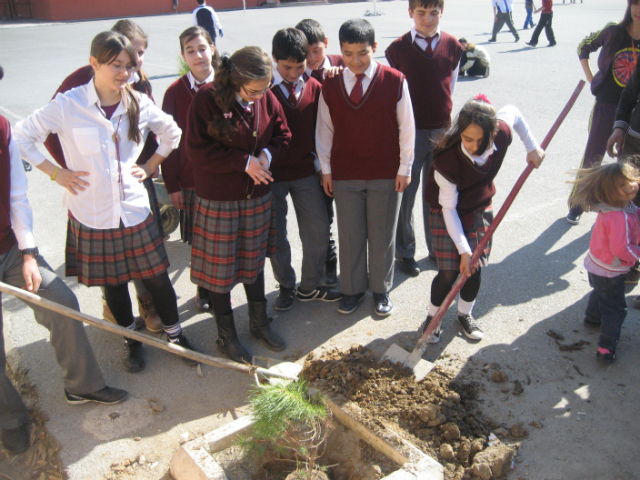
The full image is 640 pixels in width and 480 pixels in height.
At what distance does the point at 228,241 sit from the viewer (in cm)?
314

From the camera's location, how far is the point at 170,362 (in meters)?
3.42

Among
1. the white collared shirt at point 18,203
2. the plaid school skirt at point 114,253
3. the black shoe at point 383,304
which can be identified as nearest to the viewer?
the white collared shirt at point 18,203

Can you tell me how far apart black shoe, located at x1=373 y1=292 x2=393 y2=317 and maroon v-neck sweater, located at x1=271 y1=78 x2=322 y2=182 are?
0.99 meters

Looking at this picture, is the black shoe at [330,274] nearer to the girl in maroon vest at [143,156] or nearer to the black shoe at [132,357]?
the girl in maroon vest at [143,156]

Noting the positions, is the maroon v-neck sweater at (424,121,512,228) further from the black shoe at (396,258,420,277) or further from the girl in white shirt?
the girl in white shirt

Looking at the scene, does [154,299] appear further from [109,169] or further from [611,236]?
[611,236]

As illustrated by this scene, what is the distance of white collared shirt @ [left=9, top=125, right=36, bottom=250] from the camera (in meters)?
2.65

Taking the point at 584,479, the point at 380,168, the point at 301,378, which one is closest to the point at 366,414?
the point at 301,378

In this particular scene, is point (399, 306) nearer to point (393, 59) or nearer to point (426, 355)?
point (426, 355)

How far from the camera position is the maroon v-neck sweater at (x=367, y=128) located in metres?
3.29

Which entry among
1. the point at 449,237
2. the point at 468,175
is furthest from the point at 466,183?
the point at 449,237

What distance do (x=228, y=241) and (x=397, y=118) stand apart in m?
1.28

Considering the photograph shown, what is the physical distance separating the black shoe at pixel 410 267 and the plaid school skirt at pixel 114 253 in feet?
6.33

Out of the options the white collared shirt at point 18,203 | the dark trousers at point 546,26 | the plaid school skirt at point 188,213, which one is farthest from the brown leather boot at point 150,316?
the dark trousers at point 546,26
